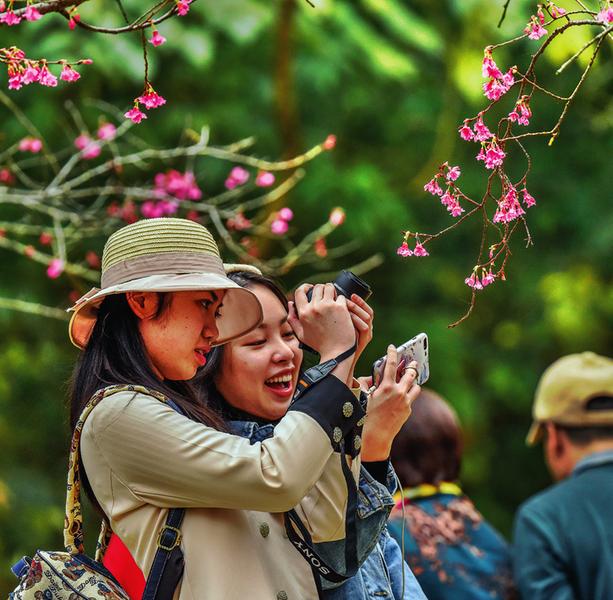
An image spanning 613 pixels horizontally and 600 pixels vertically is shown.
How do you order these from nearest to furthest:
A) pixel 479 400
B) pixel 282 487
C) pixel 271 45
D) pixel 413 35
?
1. pixel 282 487
2. pixel 413 35
3. pixel 271 45
4. pixel 479 400

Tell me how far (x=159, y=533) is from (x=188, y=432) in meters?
0.19

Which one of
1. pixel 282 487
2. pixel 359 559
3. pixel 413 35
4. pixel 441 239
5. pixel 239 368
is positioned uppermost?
pixel 413 35

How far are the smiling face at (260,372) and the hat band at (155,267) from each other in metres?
0.38

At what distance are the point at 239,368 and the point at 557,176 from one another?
23.8ft

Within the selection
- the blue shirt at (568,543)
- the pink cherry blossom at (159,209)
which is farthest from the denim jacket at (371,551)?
the pink cherry blossom at (159,209)

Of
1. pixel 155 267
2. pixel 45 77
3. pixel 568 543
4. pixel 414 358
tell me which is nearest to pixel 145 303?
pixel 155 267

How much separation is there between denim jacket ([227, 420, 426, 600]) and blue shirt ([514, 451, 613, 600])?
1215mm

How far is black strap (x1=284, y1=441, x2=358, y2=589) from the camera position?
246 centimetres

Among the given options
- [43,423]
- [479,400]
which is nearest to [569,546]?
[43,423]

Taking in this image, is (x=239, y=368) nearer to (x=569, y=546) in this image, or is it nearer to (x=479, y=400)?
(x=569, y=546)

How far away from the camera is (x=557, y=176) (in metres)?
9.74

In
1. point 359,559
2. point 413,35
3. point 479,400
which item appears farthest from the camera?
point 479,400

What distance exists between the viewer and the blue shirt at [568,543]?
4016 millimetres

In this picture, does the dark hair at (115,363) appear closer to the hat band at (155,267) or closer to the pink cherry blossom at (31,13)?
the hat band at (155,267)
